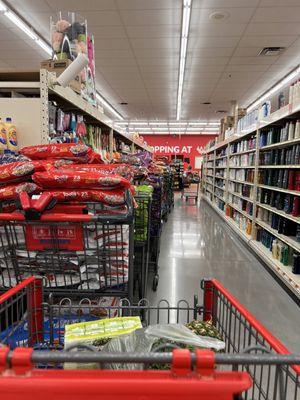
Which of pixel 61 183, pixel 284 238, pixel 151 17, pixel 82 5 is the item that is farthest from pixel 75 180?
pixel 151 17

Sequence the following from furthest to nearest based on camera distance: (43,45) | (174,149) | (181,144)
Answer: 1. (174,149)
2. (181,144)
3. (43,45)

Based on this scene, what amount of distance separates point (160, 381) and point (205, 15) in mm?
6380

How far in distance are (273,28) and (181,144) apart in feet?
55.6

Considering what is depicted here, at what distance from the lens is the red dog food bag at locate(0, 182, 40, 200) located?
114 centimetres

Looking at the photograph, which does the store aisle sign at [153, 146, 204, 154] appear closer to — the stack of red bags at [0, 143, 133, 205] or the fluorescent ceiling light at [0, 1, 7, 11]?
the fluorescent ceiling light at [0, 1, 7, 11]

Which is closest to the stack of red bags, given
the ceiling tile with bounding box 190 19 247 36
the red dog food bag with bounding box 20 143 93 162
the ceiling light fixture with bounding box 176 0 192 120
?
the red dog food bag with bounding box 20 143 93 162

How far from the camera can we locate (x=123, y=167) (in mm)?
1566

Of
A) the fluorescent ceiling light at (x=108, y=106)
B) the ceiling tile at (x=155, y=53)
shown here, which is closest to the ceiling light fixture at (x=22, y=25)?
the ceiling tile at (x=155, y=53)

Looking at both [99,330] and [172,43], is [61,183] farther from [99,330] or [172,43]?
[172,43]

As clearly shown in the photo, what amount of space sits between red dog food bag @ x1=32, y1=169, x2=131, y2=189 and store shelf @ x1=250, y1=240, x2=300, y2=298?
8.74 ft

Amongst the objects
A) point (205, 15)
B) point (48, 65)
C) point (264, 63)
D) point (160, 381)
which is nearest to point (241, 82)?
point (264, 63)

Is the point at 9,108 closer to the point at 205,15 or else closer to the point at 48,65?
the point at 48,65

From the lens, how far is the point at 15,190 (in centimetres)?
114

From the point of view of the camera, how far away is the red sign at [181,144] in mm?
22812
